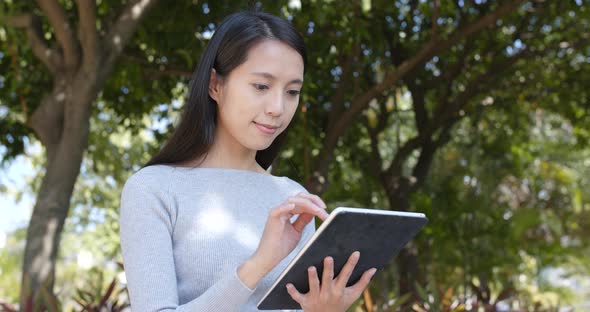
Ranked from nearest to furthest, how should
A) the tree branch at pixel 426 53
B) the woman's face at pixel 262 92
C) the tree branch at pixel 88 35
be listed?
1. the woman's face at pixel 262 92
2. the tree branch at pixel 88 35
3. the tree branch at pixel 426 53

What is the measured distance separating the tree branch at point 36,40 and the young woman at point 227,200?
3.24m

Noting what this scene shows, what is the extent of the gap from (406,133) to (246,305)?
358 inches

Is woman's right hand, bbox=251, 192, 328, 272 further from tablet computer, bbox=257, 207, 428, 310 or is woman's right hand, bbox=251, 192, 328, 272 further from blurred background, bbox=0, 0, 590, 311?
blurred background, bbox=0, 0, 590, 311

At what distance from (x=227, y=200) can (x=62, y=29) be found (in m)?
3.30

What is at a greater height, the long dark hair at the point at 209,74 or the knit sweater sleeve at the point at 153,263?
the long dark hair at the point at 209,74

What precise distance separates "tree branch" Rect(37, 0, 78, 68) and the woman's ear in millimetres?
3129

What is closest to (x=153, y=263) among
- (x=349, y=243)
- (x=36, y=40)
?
(x=349, y=243)

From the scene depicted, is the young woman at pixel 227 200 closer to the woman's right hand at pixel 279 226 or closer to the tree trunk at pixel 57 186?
the woman's right hand at pixel 279 226

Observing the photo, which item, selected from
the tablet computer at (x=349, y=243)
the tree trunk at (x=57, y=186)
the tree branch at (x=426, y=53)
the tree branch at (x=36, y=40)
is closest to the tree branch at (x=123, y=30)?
the tree trunk at (x=57, y=186)

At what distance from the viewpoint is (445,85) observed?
7.95 metres

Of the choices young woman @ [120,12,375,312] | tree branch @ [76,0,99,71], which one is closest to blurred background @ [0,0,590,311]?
tree branch @ [76,0,99,71]

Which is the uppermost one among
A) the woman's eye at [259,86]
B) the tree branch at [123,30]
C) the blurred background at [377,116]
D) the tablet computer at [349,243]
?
the woman's eye at [259,86]

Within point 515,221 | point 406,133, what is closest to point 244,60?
point 515,221

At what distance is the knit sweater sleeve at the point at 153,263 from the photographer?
164 centimetres
